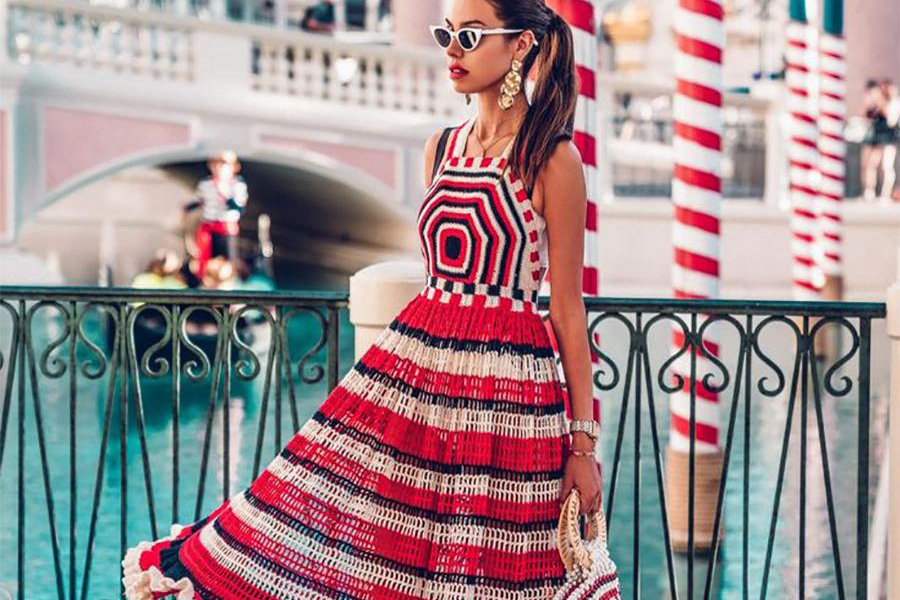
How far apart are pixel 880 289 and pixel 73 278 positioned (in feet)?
30.2

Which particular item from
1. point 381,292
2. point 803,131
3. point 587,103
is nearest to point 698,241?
point 587,103

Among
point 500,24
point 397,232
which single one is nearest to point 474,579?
point 500,24

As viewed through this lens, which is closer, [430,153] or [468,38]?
[468,38]

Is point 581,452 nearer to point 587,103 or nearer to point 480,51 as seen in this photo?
point 480,51

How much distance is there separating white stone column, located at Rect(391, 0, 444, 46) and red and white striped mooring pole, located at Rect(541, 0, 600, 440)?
52.7ft

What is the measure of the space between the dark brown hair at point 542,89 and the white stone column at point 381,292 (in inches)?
54.3

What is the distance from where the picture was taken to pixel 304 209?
24.5 meters

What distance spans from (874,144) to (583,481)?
16032 millimetres

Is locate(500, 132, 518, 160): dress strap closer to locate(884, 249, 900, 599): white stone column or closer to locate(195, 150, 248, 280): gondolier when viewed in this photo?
locate(884, 249, 900, 599): white stone column

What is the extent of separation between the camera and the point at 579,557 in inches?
135

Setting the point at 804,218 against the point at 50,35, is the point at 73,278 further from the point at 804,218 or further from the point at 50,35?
the point at 804,218

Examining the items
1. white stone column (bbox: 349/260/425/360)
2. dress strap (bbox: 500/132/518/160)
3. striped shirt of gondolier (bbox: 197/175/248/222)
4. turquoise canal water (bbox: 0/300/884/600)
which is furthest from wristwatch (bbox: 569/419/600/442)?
striped shirt of gondolier (bbox: 197/175/248/222)

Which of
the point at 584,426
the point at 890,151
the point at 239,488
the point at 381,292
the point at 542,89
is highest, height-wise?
the point at 890,151

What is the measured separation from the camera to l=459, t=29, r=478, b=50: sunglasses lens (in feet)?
11.2
